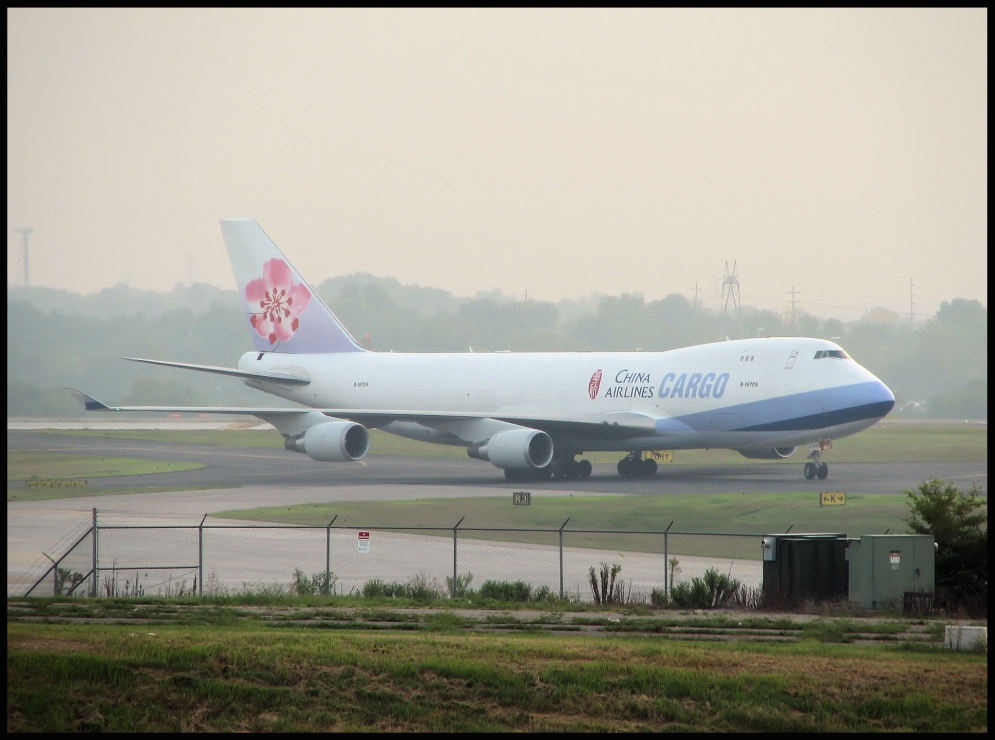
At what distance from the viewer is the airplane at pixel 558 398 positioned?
37.8 meters

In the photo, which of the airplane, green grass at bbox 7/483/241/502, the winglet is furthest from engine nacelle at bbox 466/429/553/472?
the winglet

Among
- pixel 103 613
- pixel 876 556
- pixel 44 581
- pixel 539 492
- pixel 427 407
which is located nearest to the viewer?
pixel 103 613

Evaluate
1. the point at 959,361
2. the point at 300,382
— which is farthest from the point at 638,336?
the point at 300,382

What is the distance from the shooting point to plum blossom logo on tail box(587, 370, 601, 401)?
41.3 m

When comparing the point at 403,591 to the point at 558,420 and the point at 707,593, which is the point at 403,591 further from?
the point at 558,420

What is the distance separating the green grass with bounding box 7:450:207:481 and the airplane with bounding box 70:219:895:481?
10.0ft

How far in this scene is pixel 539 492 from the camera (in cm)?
3650

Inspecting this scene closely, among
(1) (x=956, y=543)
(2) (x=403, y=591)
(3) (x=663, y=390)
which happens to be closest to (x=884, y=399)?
(3) (x=663, y=390)

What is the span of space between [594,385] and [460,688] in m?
27.8

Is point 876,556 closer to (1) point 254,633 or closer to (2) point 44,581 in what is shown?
(1) point 254,633

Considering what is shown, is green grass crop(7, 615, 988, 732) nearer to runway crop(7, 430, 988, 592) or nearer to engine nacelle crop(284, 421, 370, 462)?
runway crop(7, 430, 988, 592)

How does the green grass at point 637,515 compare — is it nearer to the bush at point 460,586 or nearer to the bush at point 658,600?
the bush at point 460,586

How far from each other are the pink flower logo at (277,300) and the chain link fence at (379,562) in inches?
849

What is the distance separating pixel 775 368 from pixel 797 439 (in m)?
2.25
